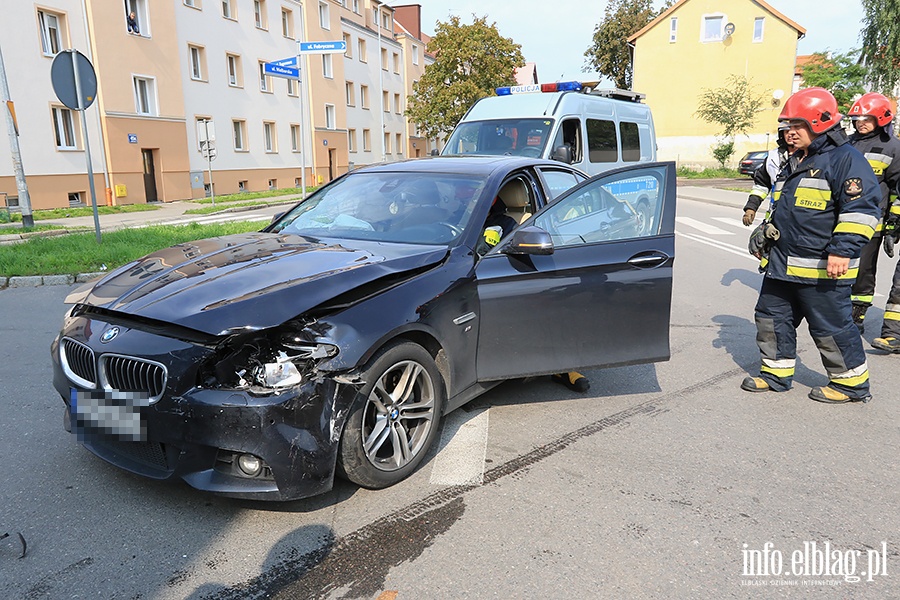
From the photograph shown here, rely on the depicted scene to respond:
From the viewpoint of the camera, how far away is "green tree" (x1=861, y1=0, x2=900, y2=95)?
3728 cm

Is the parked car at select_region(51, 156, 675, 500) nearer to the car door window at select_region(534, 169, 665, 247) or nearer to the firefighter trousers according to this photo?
the car door window at select_region(534, 169, 665, 247)

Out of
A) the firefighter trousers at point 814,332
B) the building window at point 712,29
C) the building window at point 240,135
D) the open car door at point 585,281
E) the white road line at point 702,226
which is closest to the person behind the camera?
the open car door at point 585,281

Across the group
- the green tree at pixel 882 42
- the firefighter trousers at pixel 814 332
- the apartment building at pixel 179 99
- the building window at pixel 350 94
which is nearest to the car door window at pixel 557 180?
the firefighter trousers at pixel 814 332

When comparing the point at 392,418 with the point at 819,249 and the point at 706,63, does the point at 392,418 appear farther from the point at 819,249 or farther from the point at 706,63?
the point at 706,63

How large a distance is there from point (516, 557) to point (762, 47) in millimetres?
47199

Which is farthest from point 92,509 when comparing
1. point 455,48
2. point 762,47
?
point 762,47

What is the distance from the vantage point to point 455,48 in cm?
4006

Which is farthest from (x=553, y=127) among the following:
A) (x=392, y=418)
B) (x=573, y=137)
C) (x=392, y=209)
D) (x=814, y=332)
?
(x=392, y=418)

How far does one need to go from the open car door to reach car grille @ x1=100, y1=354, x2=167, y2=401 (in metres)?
1.72

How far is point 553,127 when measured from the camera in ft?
34.4

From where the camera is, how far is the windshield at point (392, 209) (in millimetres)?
3955

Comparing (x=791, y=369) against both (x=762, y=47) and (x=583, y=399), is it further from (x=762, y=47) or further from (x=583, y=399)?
(x=762, y=47)

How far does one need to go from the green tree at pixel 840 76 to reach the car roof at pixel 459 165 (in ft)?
149

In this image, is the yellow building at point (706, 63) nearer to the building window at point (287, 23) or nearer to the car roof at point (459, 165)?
the building window at point (287, 23)
